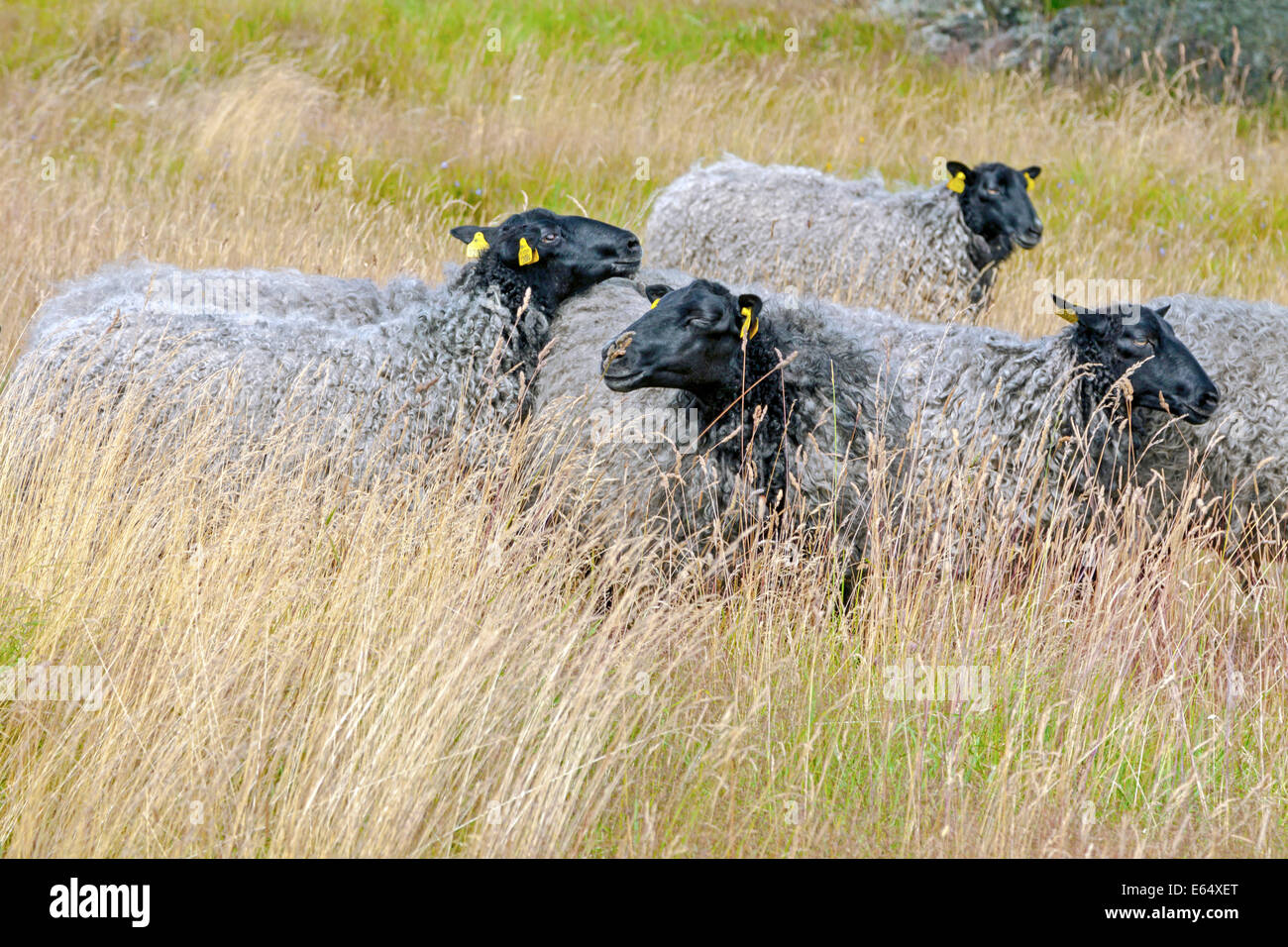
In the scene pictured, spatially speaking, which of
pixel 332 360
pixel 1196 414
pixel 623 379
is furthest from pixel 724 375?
pixel 1196 414

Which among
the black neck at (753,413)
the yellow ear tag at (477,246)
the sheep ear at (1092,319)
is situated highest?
the sheep ear at (1092,319)

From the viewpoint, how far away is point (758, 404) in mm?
5016

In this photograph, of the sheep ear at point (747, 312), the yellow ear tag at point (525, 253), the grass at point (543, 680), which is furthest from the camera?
the yellow ear tag at point (525, 253)

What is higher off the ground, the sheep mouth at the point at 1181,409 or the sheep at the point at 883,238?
the sheep mouth at the point at 1181,409

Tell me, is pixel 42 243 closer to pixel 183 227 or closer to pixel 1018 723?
pixel 183 227

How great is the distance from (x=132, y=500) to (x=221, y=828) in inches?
81.7

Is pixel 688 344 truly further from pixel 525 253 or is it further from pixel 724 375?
pixel 525 253

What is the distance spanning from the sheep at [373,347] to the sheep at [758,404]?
948 mm

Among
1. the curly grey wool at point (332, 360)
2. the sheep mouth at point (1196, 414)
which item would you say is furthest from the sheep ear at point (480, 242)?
the sheep mouth at point (1196, 414)

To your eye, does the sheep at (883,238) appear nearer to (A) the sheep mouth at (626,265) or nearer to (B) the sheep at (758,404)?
(A) the sheep mouth at (626,265)

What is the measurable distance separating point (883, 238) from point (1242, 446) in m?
3.73

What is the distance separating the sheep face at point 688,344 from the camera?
4750 mm

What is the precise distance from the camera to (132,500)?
15.4ft

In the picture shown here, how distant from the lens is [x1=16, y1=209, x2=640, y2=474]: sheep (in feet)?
18.0
